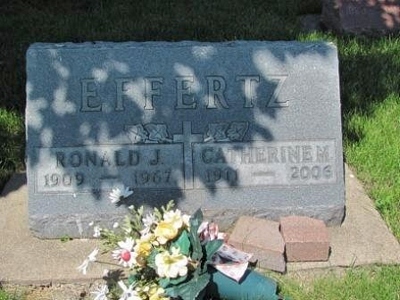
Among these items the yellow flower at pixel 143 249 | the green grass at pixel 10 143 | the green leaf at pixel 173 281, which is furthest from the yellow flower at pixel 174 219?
the green grass at pixel 10 143

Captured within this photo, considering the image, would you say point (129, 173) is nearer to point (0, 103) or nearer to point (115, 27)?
point (0, 103)

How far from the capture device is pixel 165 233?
3393 mm

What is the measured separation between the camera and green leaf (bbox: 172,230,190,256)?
338 cm

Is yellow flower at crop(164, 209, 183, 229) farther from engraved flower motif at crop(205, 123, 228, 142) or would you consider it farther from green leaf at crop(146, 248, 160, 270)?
engraved flower motif at crop(205, 123, 228, 142)

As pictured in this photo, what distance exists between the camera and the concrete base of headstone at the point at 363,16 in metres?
7.12

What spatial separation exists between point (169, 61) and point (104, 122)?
46 cm

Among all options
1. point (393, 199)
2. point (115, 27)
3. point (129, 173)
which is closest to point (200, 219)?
point (129, 173)

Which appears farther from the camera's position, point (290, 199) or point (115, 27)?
point (115, 27)

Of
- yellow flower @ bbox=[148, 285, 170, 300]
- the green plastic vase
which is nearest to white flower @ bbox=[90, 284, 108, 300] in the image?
yellow flower @ bbox=[148, 285, 170, 300]

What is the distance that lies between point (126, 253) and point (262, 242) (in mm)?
821

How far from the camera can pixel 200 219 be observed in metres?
3.52

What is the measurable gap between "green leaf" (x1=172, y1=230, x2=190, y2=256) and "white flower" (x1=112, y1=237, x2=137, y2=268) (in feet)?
0.60

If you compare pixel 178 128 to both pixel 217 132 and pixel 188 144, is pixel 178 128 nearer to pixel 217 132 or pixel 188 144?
pixel 188 144

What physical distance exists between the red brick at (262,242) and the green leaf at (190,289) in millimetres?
628
